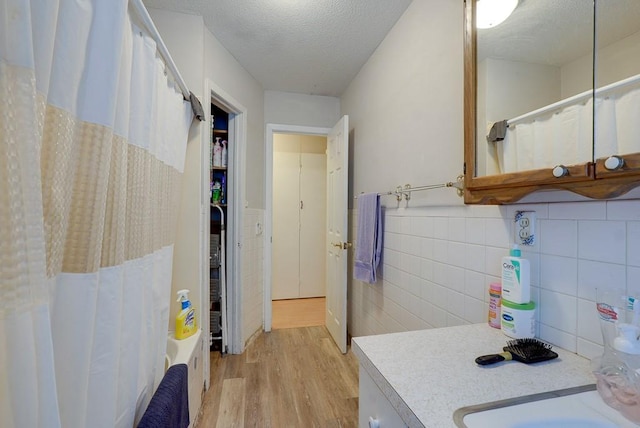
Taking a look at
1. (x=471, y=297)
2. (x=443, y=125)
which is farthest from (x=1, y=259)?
(x=443, y=125)

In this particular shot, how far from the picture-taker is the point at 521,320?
85 cm

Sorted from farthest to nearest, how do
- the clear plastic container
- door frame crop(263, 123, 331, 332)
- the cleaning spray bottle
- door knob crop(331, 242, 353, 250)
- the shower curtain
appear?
door frame crop(263, 123, 331, 332) < door knob crop(331, 242, 353, 250) < the cleaning spray bottle < the clear plastic container < the shower curtain

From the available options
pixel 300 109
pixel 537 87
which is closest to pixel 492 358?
pixel 537 87

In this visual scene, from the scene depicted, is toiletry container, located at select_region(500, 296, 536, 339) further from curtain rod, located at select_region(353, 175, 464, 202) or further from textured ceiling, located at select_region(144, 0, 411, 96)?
textured ceiling, located at select_region(144, 0, 411, 96)

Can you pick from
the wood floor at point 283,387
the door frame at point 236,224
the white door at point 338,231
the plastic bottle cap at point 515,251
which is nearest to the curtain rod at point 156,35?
the door frame at point 236,224

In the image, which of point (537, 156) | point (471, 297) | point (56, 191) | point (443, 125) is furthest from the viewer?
point (443, 125)

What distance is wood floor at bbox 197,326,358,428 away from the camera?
157 centimetres

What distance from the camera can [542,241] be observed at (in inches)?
33.6

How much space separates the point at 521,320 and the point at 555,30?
0.86 metres

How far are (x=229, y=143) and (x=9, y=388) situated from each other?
206 cm

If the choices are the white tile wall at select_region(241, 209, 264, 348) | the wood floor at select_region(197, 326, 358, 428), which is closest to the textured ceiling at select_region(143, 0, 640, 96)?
the white tile wall at select_region(241, 209, 264, 348)

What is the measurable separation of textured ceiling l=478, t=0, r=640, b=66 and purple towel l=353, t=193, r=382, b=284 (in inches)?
41.5

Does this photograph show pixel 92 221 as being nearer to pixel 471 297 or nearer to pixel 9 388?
pixel 9 388

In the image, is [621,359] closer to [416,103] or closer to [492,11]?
[492,11]
